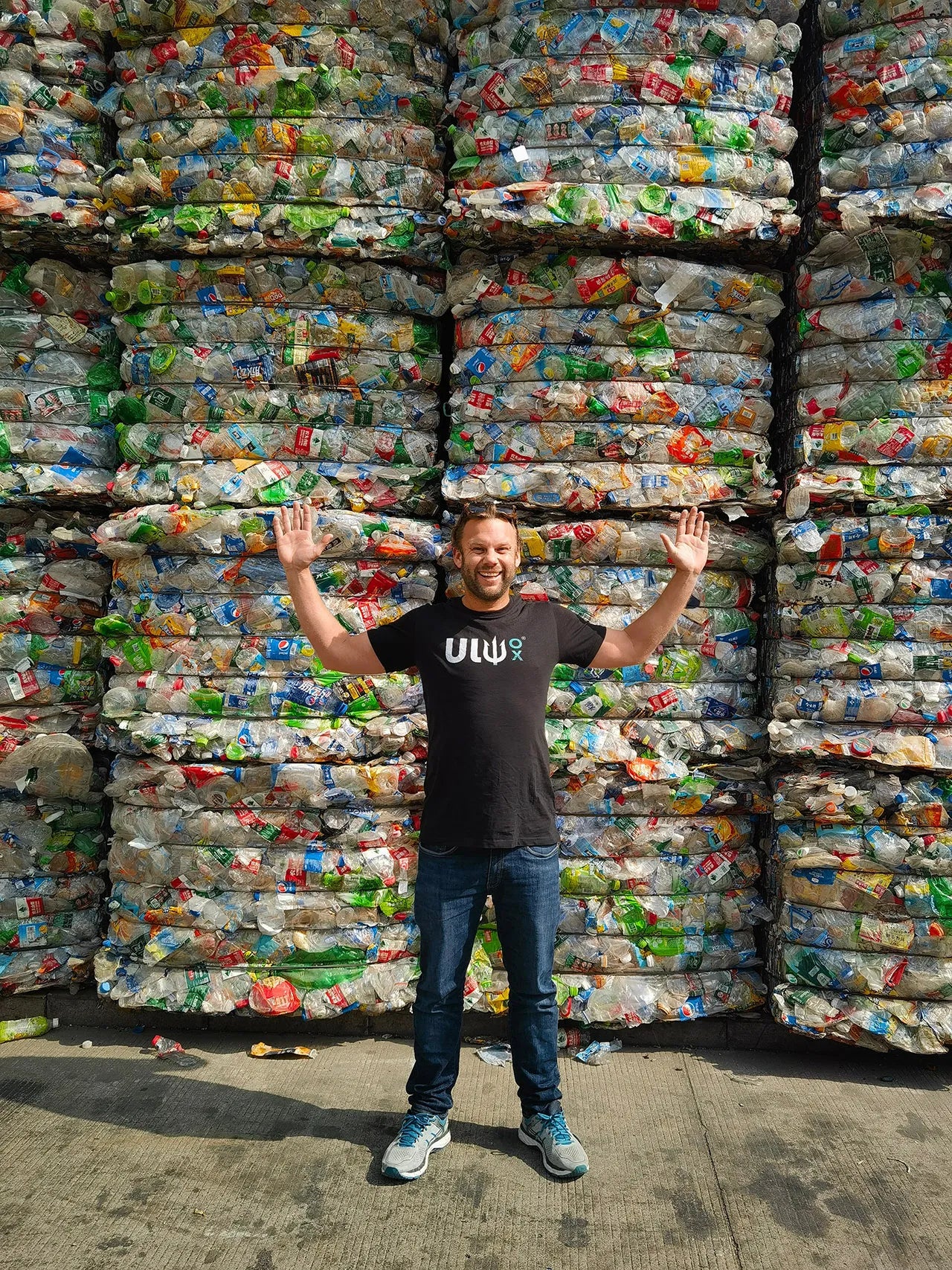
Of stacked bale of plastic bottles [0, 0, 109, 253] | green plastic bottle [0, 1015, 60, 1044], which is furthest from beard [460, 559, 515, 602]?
green plastic bottle [0, 1015, 60, 1044]

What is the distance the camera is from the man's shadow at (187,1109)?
2861 mm

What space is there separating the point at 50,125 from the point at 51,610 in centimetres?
171

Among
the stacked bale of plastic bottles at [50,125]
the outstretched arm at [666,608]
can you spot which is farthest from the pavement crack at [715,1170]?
the stacked bale of plastic bottles at [50,125]

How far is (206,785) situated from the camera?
10.9 ft

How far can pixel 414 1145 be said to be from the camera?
2691 mm

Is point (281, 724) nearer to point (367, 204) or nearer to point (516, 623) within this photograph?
point (516, 623)

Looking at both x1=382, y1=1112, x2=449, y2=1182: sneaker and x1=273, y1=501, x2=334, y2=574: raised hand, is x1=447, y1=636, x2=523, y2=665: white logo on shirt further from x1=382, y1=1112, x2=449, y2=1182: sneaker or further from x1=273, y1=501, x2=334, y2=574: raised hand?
x1=382, y1=1112, x2=449, y2=1182: sneaker

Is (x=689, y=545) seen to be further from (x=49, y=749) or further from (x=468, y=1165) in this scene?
(x=49, y=749)

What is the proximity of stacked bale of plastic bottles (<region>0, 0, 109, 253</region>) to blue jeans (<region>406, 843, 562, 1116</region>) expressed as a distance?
254 centimetres

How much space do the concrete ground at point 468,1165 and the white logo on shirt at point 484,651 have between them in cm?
142

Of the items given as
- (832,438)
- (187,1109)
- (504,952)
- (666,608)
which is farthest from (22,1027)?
(832,438)

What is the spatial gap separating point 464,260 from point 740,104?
3.43 feet

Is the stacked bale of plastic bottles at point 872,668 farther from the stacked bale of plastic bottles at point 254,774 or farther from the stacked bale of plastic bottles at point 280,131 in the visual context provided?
the stacked bale of plastic bottles at point 280,131

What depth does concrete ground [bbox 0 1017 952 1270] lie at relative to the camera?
2.39m
